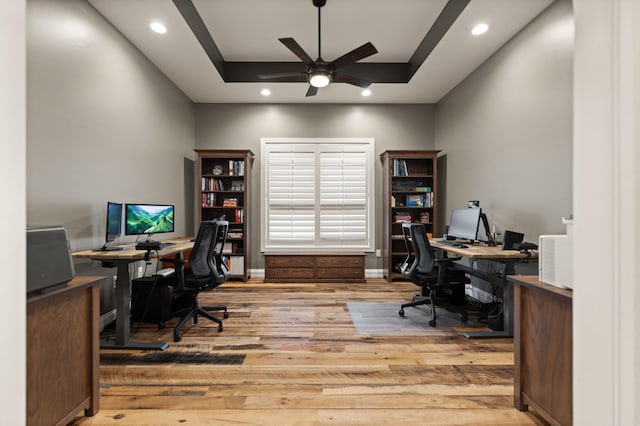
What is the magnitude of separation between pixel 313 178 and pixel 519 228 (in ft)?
10.1

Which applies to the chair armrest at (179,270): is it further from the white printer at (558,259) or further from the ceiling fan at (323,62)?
the white printer at (558,259)

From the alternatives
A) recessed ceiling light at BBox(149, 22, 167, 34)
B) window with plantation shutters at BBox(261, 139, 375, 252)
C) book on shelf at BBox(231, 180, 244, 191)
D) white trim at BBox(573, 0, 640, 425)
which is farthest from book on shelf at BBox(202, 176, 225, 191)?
white trim at BBox(573, 0, 640, 425)

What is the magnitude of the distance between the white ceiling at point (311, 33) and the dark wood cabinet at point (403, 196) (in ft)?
3.49

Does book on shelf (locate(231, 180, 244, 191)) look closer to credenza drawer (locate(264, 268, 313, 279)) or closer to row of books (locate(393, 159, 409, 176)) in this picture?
credenza drawer (locate(264, 268, 313, 279))

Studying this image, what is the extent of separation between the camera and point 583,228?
966 mm

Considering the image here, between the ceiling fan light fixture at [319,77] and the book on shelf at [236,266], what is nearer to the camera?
the ceiling fan light fixture at [319,77]

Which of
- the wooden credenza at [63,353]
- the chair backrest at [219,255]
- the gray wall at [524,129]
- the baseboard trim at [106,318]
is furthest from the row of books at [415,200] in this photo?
the wooden credenza at [63,353]

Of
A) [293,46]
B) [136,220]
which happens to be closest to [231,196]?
[136,220]

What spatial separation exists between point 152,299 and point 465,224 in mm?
3479

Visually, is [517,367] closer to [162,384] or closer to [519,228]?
[519,228]

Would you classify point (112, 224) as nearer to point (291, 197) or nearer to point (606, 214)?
point (291, 197)

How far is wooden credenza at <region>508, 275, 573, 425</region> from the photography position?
1373 millimetres

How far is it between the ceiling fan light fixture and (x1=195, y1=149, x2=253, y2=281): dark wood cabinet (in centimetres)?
197

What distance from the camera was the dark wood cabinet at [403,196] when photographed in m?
4.89
